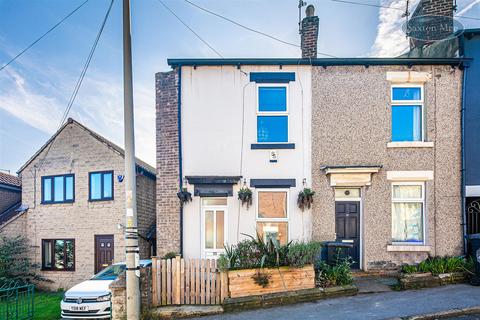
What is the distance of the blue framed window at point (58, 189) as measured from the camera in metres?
15.3

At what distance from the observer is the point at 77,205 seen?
15062 millimetres

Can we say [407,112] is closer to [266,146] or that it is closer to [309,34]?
[309,34]

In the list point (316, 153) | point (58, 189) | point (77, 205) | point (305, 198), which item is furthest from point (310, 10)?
point (58, 189)

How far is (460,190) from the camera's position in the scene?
32.5ft

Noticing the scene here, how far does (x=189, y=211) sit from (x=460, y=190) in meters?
8.22

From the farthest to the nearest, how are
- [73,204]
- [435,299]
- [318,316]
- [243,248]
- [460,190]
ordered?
[73,204] → [460,190] → [243,248] → [435,299] → [318,316]

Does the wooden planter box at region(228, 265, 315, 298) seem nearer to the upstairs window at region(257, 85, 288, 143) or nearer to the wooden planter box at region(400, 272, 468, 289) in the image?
the wooden planter box at region(400, 272, 468, 289)

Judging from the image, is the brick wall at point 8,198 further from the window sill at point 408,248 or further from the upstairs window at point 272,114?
the window sill at point 408,248

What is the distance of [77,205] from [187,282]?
32.5ft

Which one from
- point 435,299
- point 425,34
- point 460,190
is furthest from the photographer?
point 425,34

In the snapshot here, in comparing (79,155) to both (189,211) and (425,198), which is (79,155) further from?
(425,198)

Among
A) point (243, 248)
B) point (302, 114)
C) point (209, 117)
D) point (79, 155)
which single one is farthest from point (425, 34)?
point (79, 155)

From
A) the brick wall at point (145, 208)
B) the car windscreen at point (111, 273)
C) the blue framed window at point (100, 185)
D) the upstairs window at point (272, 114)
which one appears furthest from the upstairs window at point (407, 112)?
the blue framed window at point (100, 185)

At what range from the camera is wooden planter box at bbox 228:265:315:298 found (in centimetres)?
745
